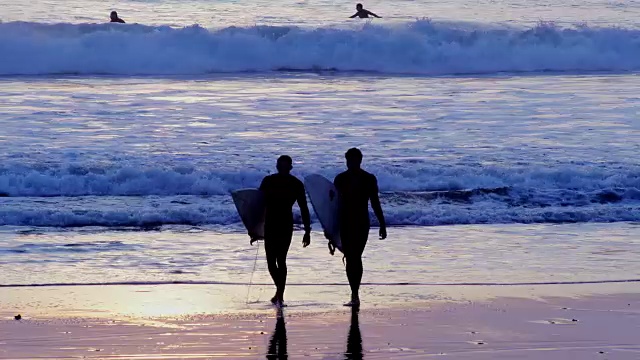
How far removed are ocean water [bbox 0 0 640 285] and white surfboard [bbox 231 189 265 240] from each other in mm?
988

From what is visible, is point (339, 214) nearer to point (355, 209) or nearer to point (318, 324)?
point (355, 209)

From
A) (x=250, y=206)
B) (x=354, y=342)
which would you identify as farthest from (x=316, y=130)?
(x=354, y=342)

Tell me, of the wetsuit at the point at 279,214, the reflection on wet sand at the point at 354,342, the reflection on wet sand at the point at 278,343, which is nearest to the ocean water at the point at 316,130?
the wetsuit at the point at 279,214

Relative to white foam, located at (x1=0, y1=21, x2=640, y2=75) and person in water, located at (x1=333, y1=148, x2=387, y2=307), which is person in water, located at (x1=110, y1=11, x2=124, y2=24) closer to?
white foam, located at (x1=0, y1=21, x2=640, y2=75)

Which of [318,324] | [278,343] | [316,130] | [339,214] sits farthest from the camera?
[316,130]

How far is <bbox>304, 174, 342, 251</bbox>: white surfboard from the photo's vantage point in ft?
32.8

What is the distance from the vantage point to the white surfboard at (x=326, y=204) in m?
10.0

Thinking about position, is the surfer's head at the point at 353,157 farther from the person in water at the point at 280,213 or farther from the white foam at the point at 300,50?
the white foam at the point at 300,50

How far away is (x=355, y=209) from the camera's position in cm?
984

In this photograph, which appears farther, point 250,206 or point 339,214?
point 250,206

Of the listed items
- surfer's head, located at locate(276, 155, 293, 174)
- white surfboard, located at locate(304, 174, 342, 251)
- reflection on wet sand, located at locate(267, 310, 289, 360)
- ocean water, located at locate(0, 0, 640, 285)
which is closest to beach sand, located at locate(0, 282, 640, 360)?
reflection on wet sand, located at locate(267, 310, 289, 360)

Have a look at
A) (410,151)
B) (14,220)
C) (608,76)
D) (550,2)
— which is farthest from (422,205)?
(550,2)

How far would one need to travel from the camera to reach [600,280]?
1080 centimetres

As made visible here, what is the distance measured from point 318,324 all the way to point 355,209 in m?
1.30
